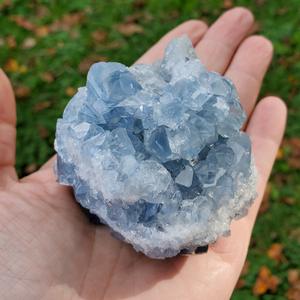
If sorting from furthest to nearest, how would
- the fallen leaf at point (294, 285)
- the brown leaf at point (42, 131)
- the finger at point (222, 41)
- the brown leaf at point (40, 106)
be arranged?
the brown leaf at point (40, 106)
the brown leaf at point (42, 131)
the finger at point (222, 41)
the fallen leaf at point (294, 285)

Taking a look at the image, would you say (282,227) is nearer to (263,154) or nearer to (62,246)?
(263,154)

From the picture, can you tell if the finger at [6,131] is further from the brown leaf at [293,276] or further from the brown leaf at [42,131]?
the brown leaf at [293,276]

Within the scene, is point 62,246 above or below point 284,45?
below

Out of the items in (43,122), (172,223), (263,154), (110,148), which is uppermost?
(110,148)

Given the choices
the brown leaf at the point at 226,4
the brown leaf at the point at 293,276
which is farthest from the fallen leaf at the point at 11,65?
the brown leaf at the point at 293,276

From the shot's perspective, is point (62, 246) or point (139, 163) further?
point (62, 246)

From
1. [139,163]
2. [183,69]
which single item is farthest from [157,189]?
[183,69]
